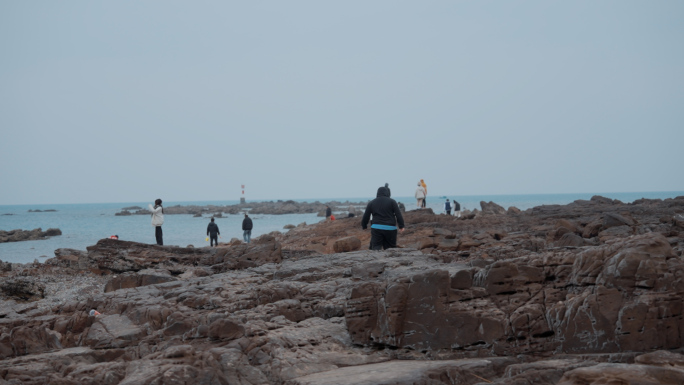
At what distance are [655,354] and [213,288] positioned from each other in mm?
7651

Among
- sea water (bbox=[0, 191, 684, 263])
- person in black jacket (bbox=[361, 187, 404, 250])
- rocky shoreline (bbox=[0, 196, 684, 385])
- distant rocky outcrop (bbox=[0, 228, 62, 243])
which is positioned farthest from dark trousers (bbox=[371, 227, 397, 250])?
distant rocky outcrop (bbox=[0, 228, 62, 243])

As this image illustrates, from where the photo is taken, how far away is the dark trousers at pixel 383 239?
13.7m

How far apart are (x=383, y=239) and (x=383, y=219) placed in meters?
0.56

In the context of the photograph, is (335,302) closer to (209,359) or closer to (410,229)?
(209,359)

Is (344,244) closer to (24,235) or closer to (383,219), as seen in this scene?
(383,219)

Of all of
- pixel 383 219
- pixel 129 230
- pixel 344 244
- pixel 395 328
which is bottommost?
pixel 129 230

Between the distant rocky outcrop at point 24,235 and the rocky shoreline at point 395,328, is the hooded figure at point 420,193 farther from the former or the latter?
the distant rocky outcrop at point 24,235

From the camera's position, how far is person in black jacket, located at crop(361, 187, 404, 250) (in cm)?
1334

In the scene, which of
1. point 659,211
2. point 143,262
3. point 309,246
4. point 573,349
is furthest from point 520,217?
point 573,349

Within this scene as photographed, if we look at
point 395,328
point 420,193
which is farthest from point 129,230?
point 395,328

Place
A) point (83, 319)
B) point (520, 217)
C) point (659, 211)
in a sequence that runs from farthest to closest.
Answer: point (520, 217)
point (659, 211)
point (83, 319)

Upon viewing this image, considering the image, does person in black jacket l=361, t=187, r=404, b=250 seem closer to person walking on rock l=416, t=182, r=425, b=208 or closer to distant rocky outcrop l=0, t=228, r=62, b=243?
person walking on rock l=416, t=182, r=425, b=208

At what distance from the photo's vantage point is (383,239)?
13.8m

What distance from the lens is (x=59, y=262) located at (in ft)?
56.9
